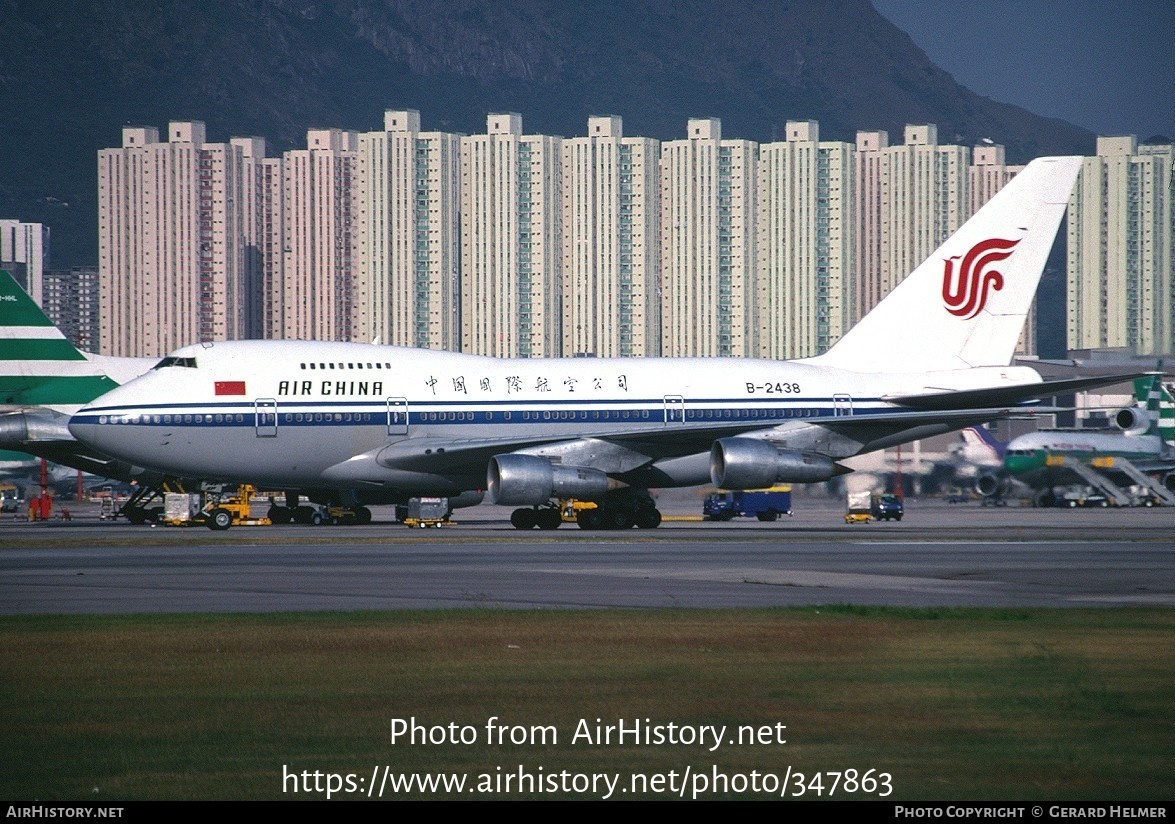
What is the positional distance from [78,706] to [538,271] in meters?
175

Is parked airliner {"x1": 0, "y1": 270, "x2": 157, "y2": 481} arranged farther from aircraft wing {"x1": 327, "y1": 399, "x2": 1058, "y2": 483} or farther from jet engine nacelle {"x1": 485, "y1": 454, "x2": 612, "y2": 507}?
jet engine nacelle {"x1": 485, "y1": 454, "x2": 612, "y2": 507}

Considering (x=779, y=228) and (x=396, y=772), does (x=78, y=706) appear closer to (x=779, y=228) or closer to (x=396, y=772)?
(x=396, y=772)

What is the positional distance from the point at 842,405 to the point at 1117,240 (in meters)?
144

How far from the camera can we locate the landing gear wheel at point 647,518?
4869 cm

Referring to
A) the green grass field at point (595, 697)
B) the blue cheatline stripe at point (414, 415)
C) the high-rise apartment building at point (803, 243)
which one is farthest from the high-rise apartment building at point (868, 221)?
the green grass field at point (595, 697)

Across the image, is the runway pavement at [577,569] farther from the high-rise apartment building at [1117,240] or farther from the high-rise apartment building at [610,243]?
the high-rise apartment building at [610,243]

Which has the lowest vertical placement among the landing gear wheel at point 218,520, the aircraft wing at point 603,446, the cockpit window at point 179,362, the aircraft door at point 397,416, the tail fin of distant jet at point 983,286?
the landing gear wheel at point 218,520

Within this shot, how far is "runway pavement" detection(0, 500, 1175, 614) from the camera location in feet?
78.8

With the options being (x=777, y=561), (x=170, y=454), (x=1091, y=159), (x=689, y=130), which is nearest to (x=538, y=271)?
(x=689, y=130)

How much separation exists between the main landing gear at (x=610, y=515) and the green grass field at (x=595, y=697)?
2661 cm

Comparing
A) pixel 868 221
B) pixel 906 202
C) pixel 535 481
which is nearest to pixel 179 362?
pixel 535 481

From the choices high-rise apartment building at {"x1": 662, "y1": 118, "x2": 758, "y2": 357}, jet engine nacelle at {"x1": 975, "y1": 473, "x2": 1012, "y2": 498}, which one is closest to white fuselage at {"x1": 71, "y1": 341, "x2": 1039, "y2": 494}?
jet engine nacelle at {"x1": 975, "y1": 473, "x2": 1012, "y2": 498}

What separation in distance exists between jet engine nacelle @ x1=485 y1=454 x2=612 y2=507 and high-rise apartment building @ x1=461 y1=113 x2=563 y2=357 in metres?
134
